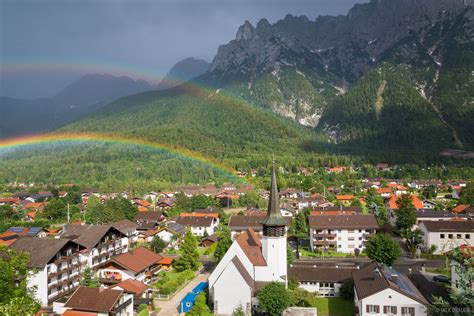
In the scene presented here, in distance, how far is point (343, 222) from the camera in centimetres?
4800

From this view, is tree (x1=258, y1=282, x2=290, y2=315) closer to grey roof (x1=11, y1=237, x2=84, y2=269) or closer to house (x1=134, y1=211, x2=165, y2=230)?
grey roof (x1=11, y1=237, x2=84, y2=269)

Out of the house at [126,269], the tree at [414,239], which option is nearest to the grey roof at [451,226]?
the tree at [414,239]

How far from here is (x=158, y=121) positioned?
550 feet

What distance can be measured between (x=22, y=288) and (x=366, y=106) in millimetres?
181277

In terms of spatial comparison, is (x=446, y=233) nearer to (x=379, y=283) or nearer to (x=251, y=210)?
(x=379, y=283)

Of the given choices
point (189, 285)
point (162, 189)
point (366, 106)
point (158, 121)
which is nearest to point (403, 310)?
point (189, 285)

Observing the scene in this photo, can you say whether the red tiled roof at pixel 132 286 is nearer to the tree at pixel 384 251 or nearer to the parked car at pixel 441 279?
the tree at pixel 384 251

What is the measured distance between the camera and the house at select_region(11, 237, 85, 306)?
30281 millimetres

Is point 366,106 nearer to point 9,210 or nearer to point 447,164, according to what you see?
point 447,164

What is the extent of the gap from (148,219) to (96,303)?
36373mm

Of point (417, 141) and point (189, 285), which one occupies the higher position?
point (417, 141)

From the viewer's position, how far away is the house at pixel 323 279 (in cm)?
3189

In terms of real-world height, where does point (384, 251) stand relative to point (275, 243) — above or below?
below

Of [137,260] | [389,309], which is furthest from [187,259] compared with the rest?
[389,309]
